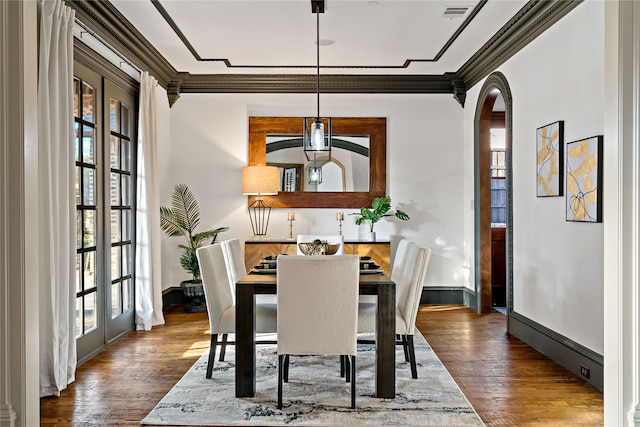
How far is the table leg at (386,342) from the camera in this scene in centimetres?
329

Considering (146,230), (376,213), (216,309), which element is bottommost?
(216,309)

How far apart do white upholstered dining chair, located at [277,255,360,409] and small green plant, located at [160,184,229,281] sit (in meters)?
3.14

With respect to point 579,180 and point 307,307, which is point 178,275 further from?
point 579,180

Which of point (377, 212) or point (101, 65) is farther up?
point (101, 65)

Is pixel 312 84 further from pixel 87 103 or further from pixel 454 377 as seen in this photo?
pixel 454 377

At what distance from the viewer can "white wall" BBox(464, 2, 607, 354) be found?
3.58m

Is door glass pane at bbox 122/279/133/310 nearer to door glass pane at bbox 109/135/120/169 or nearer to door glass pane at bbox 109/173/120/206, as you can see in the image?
door glass pane at bbox 109/173/120/206

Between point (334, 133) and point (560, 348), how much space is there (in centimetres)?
380

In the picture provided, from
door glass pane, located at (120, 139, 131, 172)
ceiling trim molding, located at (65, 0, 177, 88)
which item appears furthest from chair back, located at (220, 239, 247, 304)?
ceiling trim molding, located at (65, 0, 177, 88)

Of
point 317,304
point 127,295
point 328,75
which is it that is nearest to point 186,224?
point 127,295

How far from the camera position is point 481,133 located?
613 centimetres

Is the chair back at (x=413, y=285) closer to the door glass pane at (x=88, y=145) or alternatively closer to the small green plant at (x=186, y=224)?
the door glass pane at (x=88, y=145)

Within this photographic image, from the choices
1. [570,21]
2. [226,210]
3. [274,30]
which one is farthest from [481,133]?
[226,210]

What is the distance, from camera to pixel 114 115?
195 inches
